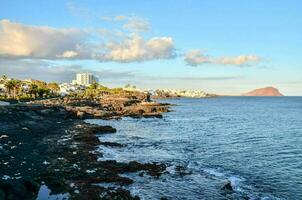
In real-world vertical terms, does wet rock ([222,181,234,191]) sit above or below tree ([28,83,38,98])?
below

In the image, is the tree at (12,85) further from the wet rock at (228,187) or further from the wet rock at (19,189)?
the wet rock at (228,187)

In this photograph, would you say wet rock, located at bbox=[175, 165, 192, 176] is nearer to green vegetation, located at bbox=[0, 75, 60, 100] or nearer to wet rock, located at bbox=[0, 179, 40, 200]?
wet rock, located at bbox=[0, 179, 40, 200]

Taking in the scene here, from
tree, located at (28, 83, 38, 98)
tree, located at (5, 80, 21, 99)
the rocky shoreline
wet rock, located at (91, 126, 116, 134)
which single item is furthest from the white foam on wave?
tree, located at (28, 83, 38, 98)

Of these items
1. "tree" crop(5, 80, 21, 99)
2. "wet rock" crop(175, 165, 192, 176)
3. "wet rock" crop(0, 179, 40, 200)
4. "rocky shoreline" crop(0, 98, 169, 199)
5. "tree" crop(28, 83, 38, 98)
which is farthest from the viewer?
"tree" crop(28, 83, 38, 98)

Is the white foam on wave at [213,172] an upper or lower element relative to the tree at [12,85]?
lower

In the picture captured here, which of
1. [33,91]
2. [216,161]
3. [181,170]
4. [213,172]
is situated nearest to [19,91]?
[33,91]

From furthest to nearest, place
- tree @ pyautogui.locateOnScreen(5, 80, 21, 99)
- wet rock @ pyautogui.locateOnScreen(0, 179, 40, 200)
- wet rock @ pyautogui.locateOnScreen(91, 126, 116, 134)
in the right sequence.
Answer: tree @ pyautogui.locateOnScreen(5, 80, 21, 99), wet rock @ pyautogui.locateOnScreen(91, 126, 116, 134), wet rock @ pyautogui.locateOnScreen(0, 179, 40, 200)

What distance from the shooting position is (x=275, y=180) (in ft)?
115

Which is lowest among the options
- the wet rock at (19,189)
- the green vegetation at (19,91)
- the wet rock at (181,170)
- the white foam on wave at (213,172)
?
the white foam on wave at (213,172)

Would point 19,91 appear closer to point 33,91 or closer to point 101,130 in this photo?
point 33,91

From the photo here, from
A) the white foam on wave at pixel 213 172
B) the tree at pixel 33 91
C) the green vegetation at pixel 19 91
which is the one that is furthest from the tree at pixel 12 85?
the white foam on wave at pixel 213 172

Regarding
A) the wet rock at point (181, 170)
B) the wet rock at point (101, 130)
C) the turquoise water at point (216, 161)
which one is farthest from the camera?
the wet rock at point (101, 130)

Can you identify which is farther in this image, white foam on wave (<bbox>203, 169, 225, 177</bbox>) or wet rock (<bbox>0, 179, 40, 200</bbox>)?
white foam on wave (<bbox>203, 169, 225, 177</bbox>)

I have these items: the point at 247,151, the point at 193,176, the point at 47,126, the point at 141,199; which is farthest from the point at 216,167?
the point at 47,126
